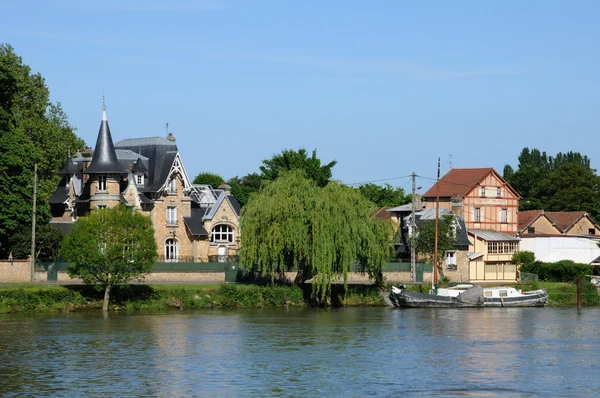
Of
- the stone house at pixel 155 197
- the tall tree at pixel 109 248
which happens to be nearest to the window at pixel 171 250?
the stone house at pixel 155 197

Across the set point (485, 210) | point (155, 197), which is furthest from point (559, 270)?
point (155, 197)

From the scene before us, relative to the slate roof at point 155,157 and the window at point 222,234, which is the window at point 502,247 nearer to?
the window at point 222,234

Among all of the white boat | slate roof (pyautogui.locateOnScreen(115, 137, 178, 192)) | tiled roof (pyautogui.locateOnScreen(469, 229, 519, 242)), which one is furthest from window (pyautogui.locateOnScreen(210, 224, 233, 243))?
tiled roof (pyautogui.locateOnScreen(469, 229, 519, 242))

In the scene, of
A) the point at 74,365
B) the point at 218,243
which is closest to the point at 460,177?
the point at 218,243

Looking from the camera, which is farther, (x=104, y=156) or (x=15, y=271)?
(x=104, y=156)

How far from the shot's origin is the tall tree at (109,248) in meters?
59.4

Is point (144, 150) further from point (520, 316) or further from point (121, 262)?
point (520, 316)

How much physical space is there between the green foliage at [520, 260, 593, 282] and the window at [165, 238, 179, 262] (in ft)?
97.9

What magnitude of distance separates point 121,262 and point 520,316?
23852 millimetres

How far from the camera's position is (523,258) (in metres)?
90.1

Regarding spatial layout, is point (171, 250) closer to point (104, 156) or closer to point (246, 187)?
point (104, 156)

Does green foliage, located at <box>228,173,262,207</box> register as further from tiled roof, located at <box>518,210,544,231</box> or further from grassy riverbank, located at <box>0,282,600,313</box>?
grassy riverbank, located at <box>0,282,600,313</box>

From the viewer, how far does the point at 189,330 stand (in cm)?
5088

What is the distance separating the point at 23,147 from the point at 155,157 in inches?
613
